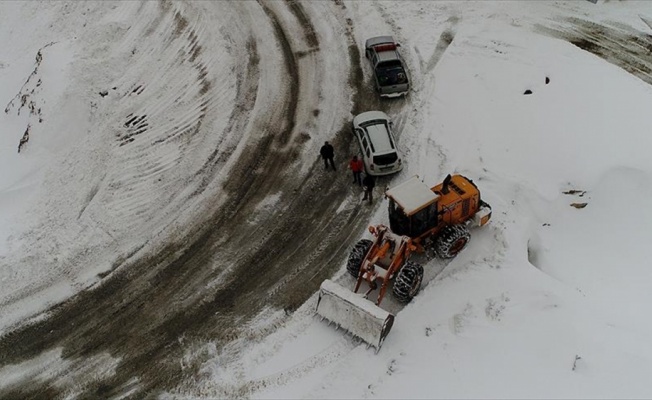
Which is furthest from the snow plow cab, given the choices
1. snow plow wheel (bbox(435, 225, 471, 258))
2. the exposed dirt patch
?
the exposed dirt patch

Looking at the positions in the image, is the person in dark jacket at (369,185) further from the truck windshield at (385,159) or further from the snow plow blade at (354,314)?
the snow plow blade at (354,314)

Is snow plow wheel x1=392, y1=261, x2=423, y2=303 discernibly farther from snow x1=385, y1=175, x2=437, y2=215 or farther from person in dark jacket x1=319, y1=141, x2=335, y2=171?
person in dark jacket x1=319, y1=141, x2=335, y2=171

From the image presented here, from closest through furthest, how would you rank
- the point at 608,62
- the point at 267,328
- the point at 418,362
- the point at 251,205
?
the point at 418,362, the point at 267,328, the point at 251,205, the point at 608,62

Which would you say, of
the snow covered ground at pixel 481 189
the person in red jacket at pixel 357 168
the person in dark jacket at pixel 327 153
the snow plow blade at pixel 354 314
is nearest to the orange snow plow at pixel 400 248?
the snow plow blade at pixel 354 314

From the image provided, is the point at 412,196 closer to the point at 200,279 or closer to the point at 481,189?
the point at 481,189

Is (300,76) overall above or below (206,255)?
above

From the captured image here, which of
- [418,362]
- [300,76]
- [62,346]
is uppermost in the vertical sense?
[300,76]

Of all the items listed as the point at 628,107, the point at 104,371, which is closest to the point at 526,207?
the point at 628,107

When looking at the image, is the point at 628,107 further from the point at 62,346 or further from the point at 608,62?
the point at 62,346
